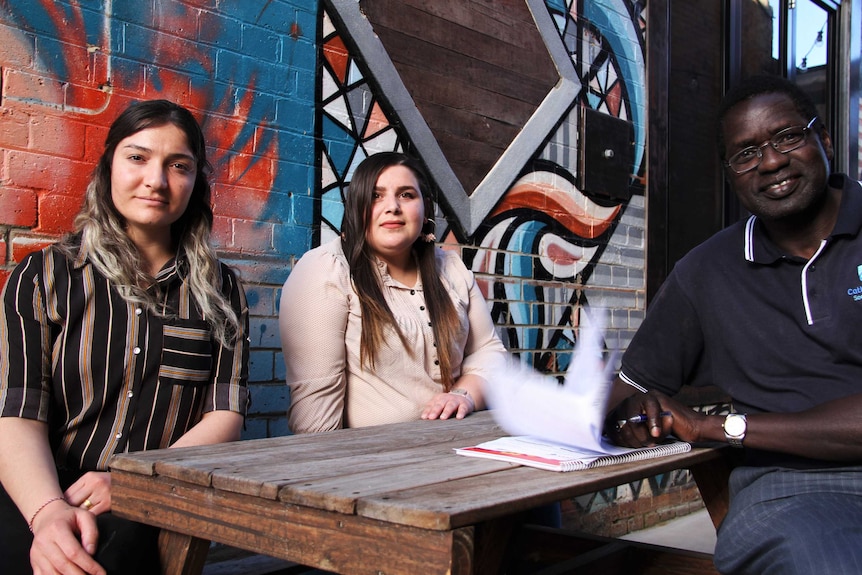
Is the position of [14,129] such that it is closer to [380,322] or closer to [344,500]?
[380,322]

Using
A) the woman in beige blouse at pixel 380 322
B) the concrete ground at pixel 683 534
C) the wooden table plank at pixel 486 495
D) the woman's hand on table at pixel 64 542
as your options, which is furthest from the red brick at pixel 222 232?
the concrete ground at pixel 683 534

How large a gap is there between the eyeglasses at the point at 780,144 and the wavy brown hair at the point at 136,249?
141 cm

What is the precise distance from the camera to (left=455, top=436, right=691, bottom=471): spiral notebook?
159 centimetres

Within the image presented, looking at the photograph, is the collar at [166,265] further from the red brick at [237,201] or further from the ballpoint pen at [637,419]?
the ballpoint pen at [637,419]

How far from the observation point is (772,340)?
208 centimetres

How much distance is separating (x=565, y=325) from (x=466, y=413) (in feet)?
6.85

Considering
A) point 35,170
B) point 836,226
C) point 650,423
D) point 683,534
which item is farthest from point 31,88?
point 683,534

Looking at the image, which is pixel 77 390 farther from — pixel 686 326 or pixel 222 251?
pixel 686 326

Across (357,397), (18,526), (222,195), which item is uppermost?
(222,195)

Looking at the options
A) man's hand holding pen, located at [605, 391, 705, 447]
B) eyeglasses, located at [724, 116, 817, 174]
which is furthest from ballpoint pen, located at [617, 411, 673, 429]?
eyeglasses, located at [724, 116, 817, 174]

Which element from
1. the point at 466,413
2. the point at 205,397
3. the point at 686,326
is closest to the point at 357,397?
the point at 466,413

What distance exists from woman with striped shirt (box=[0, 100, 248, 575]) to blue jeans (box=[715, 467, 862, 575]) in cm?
124

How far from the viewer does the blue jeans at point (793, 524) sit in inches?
64.0

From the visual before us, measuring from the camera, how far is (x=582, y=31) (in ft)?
15.6
